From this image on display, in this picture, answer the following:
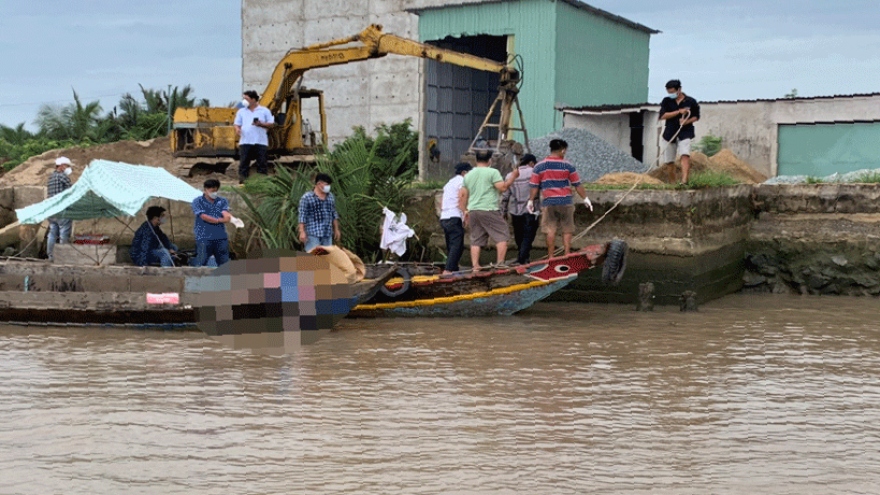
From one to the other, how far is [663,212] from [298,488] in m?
9.45

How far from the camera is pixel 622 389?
9.55m

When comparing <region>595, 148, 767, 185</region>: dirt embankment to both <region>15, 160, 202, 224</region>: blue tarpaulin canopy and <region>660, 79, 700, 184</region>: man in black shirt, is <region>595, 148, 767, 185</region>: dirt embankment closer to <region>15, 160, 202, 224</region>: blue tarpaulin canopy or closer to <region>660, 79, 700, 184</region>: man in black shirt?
<region>660, 79, 700, 184</region>: man in black shirt

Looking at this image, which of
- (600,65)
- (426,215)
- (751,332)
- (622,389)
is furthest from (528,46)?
(622,389)

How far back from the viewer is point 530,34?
2386 cm

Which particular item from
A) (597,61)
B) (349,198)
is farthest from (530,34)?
(349,198)

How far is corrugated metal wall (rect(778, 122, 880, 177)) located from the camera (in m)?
22.0

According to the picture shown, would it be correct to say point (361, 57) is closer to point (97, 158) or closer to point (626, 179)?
point (626, 179)

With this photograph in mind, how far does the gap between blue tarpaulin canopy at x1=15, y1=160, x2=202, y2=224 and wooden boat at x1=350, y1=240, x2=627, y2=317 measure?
3305mm

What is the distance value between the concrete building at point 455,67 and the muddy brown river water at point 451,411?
11772 millimetres

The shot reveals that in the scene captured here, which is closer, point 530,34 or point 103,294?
point 103,294

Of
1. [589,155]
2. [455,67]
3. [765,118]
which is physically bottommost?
[589,155]

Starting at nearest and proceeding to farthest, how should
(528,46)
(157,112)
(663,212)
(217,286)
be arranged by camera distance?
1. (217,286)
2. (663,212)
3. (528,46)
4. (157,112)

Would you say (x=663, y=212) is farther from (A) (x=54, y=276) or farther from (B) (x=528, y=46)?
(B) (x=528, y=46)

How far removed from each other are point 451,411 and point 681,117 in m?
8.20
